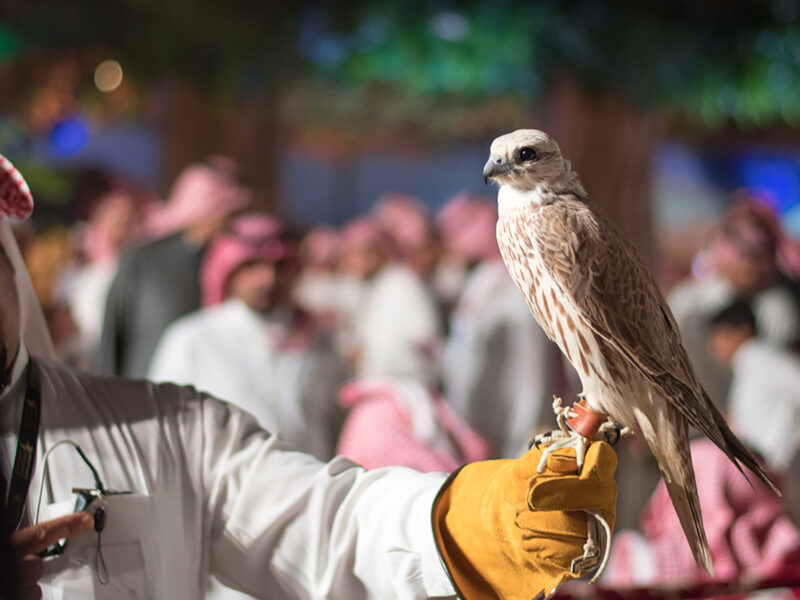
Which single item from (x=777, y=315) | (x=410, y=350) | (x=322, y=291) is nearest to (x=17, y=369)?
(x=777, y=315)

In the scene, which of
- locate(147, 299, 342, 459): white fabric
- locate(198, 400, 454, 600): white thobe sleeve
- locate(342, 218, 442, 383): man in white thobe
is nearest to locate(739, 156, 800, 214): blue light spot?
locate(342, 218, 442, 383): man in white thobe

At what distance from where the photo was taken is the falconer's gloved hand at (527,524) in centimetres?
133

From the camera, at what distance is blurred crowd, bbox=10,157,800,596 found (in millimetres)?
2982

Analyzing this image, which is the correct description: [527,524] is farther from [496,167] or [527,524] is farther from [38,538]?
[38,538]

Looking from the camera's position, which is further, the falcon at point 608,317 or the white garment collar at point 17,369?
the white garment collar at point 17,369

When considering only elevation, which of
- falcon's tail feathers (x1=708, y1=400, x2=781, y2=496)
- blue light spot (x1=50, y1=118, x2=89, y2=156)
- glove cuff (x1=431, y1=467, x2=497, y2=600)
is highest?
blue light spot (x1=50, y1=118, x2=89, y2=156)

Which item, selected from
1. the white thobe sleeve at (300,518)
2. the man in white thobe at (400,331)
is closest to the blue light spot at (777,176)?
the man in white thobe at (400,331)

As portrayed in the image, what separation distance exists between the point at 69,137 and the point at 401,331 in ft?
30.9

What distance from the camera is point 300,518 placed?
5.39ft

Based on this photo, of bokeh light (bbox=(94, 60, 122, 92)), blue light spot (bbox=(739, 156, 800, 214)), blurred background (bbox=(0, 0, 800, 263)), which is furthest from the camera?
blue light spot (bbox=(739, 156, 800, 214))

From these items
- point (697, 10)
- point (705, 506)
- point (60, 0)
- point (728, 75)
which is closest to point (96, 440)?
point (705, 506)

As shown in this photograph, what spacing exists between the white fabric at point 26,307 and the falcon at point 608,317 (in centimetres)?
81

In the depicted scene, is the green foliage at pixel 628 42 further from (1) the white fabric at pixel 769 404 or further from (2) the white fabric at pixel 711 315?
(1) the white fabric at pixel 769 404

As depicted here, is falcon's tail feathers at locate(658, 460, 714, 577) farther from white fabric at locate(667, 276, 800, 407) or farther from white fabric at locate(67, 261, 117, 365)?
white fabric at locate(67, 261, 117, 365)
